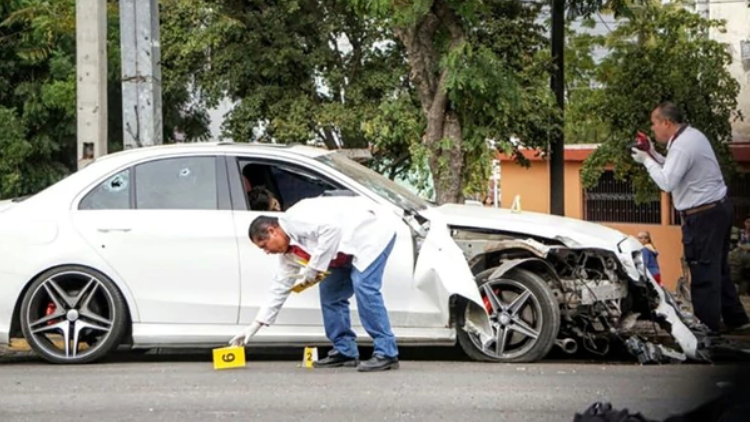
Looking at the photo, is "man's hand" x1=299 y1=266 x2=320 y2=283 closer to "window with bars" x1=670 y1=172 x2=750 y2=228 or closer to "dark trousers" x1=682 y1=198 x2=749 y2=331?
"dark trousers" x1=682 y1=198 x2=749 y2=331

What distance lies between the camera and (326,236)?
24.3 feet

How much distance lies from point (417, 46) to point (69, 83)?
556 cm

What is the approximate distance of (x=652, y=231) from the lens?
2002 cm

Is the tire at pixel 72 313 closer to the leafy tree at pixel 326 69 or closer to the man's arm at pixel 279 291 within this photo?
the man's arm at pixel 279 291

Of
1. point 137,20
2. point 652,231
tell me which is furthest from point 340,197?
point 652,231

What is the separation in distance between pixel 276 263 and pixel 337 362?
81cm

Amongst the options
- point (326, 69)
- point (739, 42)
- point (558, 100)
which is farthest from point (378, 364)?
point (739, 42)

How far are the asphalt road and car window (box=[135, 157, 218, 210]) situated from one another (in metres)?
1.16

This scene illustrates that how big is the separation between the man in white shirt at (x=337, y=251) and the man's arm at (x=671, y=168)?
1.98 meters

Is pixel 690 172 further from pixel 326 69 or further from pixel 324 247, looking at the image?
pixel 326 69

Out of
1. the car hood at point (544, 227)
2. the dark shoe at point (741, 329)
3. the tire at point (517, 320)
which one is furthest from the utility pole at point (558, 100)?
the tire at point (517, 320)

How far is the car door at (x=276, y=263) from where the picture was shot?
8.06 meters

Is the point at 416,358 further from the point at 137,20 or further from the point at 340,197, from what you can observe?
the point at 137,20

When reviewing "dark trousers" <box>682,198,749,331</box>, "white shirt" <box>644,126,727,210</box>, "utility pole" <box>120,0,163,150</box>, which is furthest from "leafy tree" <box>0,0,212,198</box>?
"dark trousers" <box>682,198,749,331</box>
